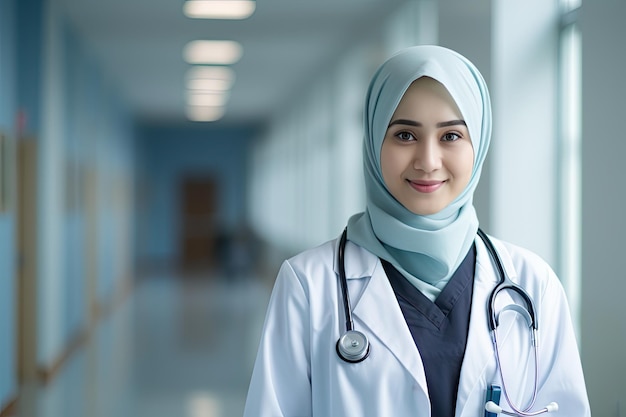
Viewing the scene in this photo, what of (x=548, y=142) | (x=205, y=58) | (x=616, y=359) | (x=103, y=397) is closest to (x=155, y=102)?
(x=205, y=58)

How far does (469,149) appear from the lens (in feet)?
5.21

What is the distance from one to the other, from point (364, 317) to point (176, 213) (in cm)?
1998

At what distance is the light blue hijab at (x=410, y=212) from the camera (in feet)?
5.07

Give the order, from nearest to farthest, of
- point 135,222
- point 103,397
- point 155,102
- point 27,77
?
point 103,397
point 27,77
point 155,102
point 135,222

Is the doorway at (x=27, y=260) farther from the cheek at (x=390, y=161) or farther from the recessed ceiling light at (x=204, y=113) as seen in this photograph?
the recessed ceiling light at (x=204, y=113)

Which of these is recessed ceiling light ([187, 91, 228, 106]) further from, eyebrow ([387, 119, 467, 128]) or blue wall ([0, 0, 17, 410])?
eyebrow ([387, 119, 467, 128])

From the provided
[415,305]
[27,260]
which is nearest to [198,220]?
[27,260]

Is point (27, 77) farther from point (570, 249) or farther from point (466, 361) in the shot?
point (466, 361)

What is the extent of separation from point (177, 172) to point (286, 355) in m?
20.0

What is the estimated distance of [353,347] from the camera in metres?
1.52

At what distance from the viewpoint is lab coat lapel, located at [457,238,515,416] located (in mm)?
1536

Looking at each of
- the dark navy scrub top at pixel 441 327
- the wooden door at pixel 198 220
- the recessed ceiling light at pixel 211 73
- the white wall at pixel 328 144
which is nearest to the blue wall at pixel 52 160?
the recessed ceiling light at pixel 211 73

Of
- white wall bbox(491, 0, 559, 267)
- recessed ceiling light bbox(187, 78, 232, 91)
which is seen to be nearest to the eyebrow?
white wall bbox(491, 0, 559, 267)

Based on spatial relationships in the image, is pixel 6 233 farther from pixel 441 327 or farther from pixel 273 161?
pixel 273 161
